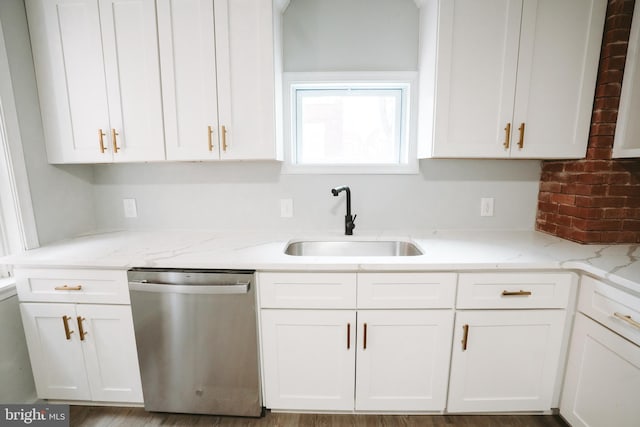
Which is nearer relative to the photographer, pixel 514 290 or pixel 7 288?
pixel 514 290

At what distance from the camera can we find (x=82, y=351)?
141 cm

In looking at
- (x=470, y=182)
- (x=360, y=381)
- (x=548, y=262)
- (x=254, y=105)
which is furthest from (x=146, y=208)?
(x=548, y=262)

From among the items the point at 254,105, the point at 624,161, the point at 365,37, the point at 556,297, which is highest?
the point at 365,37

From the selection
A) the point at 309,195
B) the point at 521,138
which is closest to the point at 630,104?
the point at 521,138

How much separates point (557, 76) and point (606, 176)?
0.59 m

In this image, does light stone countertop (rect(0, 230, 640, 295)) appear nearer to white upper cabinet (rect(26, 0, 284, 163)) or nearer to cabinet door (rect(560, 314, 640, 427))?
cabinet door (rect(560, 314, 640, 427))

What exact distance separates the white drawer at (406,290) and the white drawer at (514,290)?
72 millimetres

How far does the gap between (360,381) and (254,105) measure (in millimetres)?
1568

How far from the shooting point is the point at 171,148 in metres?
1.51

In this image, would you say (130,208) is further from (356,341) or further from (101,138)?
(356,341)

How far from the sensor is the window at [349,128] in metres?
1.80

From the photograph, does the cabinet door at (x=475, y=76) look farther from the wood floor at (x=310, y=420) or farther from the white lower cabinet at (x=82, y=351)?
the white lower cabinet at (x=82, y=351)

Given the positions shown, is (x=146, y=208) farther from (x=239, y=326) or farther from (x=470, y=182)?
(x=470, y=182)

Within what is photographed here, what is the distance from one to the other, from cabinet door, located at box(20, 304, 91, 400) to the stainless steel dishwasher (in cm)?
36
